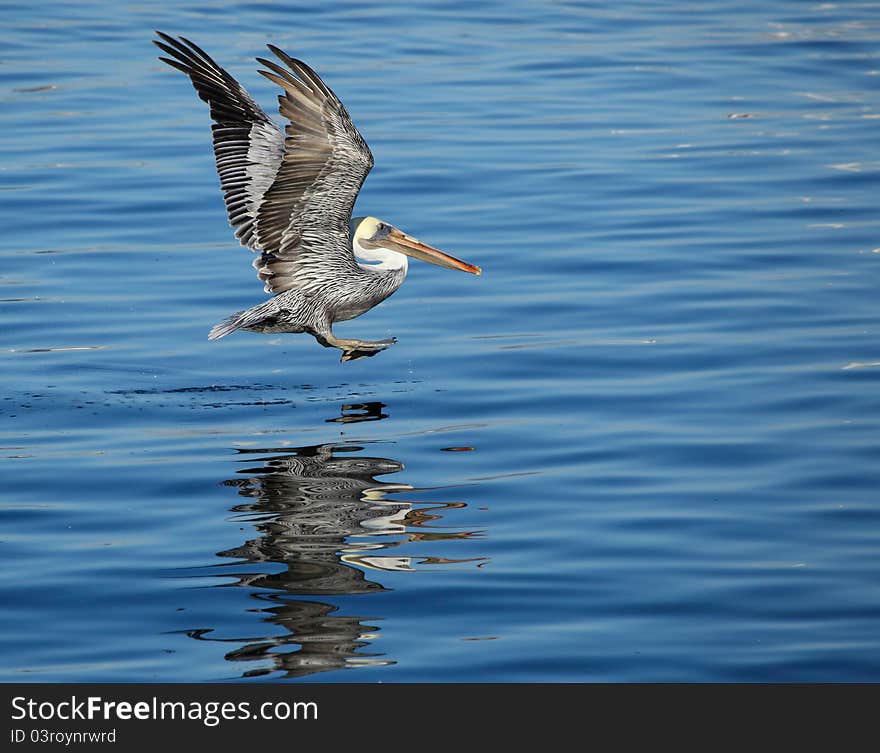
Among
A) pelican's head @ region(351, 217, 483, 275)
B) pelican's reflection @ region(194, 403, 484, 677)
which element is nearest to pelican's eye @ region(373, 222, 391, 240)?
pelican's head @ region(351, 217, 483, 275)

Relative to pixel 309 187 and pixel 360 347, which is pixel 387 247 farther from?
pixel 309 187

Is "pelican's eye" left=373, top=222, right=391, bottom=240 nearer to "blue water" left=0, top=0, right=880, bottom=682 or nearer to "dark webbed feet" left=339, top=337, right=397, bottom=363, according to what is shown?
"blue water" left=0, top=0, right=880, bottom=682

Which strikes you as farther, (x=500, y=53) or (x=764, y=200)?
(x=500, y=53)

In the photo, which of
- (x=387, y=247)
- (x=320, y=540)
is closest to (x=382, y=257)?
(x=387, y=247)

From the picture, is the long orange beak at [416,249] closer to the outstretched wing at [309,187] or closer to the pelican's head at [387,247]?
the pelican's head at [387,247]

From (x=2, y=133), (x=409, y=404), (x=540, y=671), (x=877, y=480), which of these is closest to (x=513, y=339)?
(x=409, y=404)

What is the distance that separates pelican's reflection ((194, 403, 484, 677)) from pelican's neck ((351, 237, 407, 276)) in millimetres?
2108

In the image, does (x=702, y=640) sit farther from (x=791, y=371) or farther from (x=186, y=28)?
(x=186, y=28)

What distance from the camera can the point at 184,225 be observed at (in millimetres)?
12727

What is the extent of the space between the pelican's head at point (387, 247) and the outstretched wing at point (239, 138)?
2.74ft

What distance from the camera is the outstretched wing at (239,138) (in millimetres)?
9398

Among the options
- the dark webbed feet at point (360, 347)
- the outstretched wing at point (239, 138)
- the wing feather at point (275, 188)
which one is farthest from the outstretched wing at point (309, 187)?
the dark webbed feet at point (360, 347)

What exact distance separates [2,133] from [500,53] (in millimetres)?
6832

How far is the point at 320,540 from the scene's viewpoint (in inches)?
264
